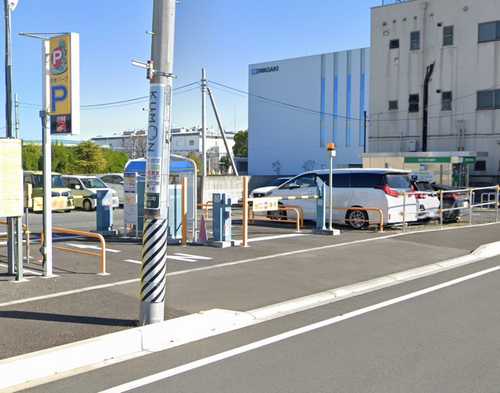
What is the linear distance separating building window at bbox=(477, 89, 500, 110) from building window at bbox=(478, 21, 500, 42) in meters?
3.68

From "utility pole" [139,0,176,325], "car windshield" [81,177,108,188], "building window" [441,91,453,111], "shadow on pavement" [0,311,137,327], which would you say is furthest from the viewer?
"building window" [441,91,453,111]

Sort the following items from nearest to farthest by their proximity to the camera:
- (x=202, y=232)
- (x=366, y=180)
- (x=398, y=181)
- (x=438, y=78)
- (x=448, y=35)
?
(x=202, y=232), (x=366, y=180), (x=398, y=181), (x=448, y=35), (x=438, y=78)

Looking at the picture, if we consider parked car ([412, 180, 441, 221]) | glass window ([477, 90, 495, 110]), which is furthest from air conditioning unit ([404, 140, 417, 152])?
parked car ([412, 180, 441, 221])

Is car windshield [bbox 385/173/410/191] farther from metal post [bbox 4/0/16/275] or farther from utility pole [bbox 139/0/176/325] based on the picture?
utility pole [bbox 139/0/176/325]

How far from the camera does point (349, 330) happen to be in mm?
6941

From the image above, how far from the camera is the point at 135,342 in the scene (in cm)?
627

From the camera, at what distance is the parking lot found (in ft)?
23.2

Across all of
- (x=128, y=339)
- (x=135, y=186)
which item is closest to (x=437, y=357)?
(x=128, y=339)

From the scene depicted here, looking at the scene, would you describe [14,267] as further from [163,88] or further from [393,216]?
[393,216]

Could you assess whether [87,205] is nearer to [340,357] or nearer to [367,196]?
[367,196]

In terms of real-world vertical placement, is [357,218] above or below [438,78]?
below

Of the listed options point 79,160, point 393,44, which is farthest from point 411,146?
point 79,160

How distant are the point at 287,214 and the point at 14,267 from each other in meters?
11.1

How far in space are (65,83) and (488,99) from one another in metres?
38.7
